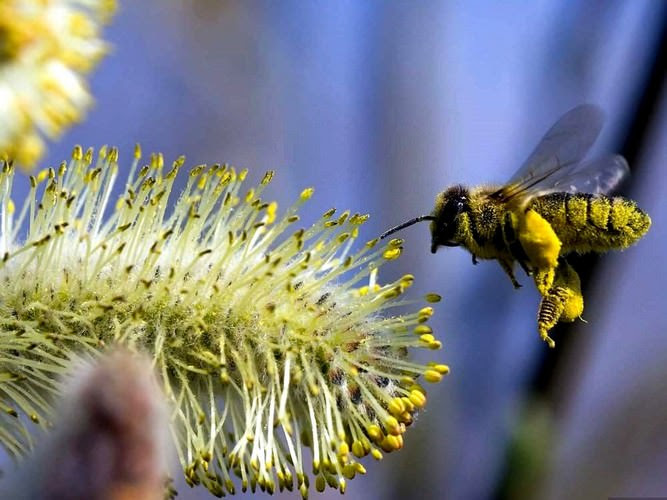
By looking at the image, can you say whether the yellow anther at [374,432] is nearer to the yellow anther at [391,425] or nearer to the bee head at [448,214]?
the yellow anther at [391,425]

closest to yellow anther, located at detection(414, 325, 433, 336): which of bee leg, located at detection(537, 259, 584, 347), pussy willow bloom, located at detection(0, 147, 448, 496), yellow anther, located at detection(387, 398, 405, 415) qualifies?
pussy willow bloom, located at detection(0, 147, 448, 496)

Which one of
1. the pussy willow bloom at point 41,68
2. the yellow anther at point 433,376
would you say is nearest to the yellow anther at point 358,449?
the yellow anther at point 433,376

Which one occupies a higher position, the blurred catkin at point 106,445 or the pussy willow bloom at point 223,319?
the pussy willow bloom at point 223,319

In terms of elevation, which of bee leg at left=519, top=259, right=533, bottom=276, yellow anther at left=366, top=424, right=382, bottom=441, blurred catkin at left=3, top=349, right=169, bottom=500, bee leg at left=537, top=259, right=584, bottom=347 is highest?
bee leg at left=519, top=259, right=533, bottom=276

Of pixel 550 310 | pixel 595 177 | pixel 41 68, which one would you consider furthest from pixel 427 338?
pixel 41 68

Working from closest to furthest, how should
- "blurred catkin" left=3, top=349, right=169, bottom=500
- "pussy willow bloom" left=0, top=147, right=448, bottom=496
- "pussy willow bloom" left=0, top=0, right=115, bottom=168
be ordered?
"blurred catkin" left=3, top=349, right=169, bottom=500, "pussy willow bloom" left=0, top=0, right=115, bottom=168, "pussy willow bloom" left=0, top=147, right=448, bottom=496

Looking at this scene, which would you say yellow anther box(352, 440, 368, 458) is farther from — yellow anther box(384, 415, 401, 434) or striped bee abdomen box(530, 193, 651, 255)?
striped bee abdomen box(530, 193, 651, 255)
